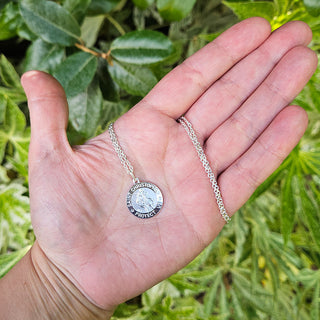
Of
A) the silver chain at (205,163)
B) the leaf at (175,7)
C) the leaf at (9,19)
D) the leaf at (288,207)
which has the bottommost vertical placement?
the leaf at (288,207)

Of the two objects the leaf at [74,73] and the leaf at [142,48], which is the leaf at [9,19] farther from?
the leaf at [142,48]

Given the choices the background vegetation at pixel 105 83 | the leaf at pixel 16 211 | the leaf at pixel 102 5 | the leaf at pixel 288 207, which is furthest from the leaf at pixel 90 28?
the leaf at pixel 288 207

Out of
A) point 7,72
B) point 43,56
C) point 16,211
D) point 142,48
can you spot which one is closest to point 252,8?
point 142,48

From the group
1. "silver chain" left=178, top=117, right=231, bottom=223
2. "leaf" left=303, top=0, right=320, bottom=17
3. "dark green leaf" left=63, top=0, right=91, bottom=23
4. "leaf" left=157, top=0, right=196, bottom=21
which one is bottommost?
"silver chain" left=178, top=117, right=231, bottom=223

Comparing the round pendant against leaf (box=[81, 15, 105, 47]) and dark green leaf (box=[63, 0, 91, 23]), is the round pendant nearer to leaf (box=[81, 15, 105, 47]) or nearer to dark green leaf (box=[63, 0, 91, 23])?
Result: dark green leaf (box=[63, 0, 91, 23])

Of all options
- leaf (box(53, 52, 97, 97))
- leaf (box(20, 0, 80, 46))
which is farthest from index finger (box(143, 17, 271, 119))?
leaf (box(20, 0, 80, 46))

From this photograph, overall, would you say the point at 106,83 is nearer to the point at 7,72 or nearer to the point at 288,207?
the point at 7,72
